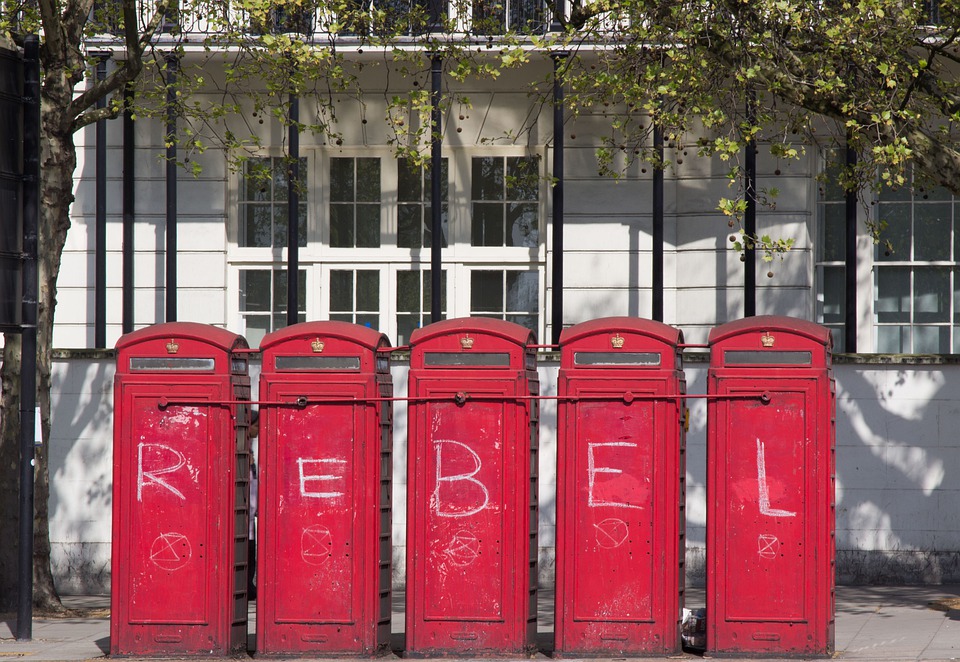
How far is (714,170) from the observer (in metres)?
13.0

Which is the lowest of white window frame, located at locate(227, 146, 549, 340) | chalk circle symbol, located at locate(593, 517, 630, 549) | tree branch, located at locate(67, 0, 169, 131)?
chalk circle symbol, located at locate(593, 517, 630, 549)

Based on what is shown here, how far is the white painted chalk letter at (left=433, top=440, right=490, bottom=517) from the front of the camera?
793cm

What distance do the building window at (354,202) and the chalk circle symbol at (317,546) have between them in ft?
20.8

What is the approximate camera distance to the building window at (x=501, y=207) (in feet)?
45.1

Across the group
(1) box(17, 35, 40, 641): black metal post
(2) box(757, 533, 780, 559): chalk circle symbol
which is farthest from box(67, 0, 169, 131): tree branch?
(2) box(757, 533, 780, 559): chalk circle symbol

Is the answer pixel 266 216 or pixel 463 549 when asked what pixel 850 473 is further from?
pixel 266 216

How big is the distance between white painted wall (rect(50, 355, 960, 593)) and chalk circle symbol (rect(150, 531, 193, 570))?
4080 millimetres

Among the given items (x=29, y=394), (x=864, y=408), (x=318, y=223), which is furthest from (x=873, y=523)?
(x=29, y=394)

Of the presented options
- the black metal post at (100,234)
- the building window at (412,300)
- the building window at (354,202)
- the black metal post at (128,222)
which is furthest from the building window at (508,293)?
the black metal post at (100,234)

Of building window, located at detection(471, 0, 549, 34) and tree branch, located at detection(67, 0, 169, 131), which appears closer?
tree branch, located at detection(67, 0, 169, 131)

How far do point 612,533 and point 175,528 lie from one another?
289 centimetres

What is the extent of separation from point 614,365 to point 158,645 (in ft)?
11.6

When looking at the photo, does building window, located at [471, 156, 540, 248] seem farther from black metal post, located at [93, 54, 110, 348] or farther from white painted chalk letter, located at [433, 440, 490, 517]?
white painted chalk letter, located at [433, 440, 490, 517]

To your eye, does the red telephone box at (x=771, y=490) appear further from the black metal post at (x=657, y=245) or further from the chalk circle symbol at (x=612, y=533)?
the black metal post at (x=657, y=245)
